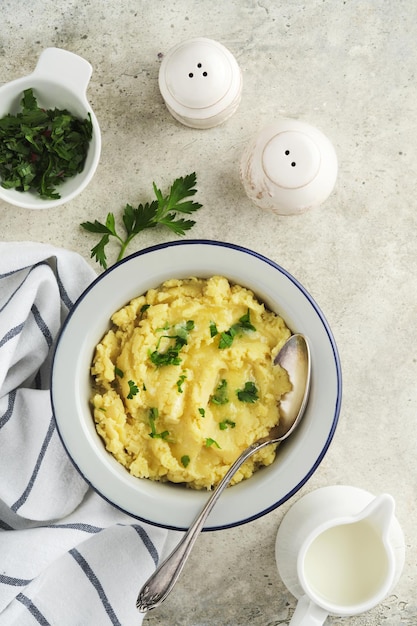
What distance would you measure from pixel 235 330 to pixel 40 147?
2.22ft

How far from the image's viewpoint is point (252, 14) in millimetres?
1982

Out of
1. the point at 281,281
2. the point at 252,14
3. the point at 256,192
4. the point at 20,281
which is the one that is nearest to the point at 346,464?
the point at 281,281

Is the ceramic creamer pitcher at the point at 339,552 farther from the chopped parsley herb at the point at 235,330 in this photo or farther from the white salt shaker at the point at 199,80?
the white salt shaker at the point at 199,80

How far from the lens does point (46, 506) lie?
6.05ft

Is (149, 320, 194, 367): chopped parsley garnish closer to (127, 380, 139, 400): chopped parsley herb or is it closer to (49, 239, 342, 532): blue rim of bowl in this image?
(127, 380, 139, 400): chopped parsley herb

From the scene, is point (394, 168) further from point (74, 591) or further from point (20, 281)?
point (74, 591)

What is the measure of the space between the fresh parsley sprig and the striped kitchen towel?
9 cm

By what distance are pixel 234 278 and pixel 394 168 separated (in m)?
0.58

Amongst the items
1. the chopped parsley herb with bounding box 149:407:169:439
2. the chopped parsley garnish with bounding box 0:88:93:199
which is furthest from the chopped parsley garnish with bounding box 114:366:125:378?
the chopped parsley garnish with bounding box 0:88:93:199

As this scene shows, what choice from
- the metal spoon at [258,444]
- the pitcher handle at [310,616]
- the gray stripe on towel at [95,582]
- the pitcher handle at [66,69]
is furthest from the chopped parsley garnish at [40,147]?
the pitcher handle at [310,616]

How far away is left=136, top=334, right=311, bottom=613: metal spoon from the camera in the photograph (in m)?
1.62

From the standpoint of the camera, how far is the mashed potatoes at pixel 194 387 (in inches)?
65.5

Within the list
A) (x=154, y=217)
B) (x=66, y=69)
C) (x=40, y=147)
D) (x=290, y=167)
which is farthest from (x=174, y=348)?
(x=66, y=69)

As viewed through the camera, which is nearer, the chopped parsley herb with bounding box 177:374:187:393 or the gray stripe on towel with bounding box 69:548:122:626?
the chopped parsley herb with bounding box 177:374:187:393
